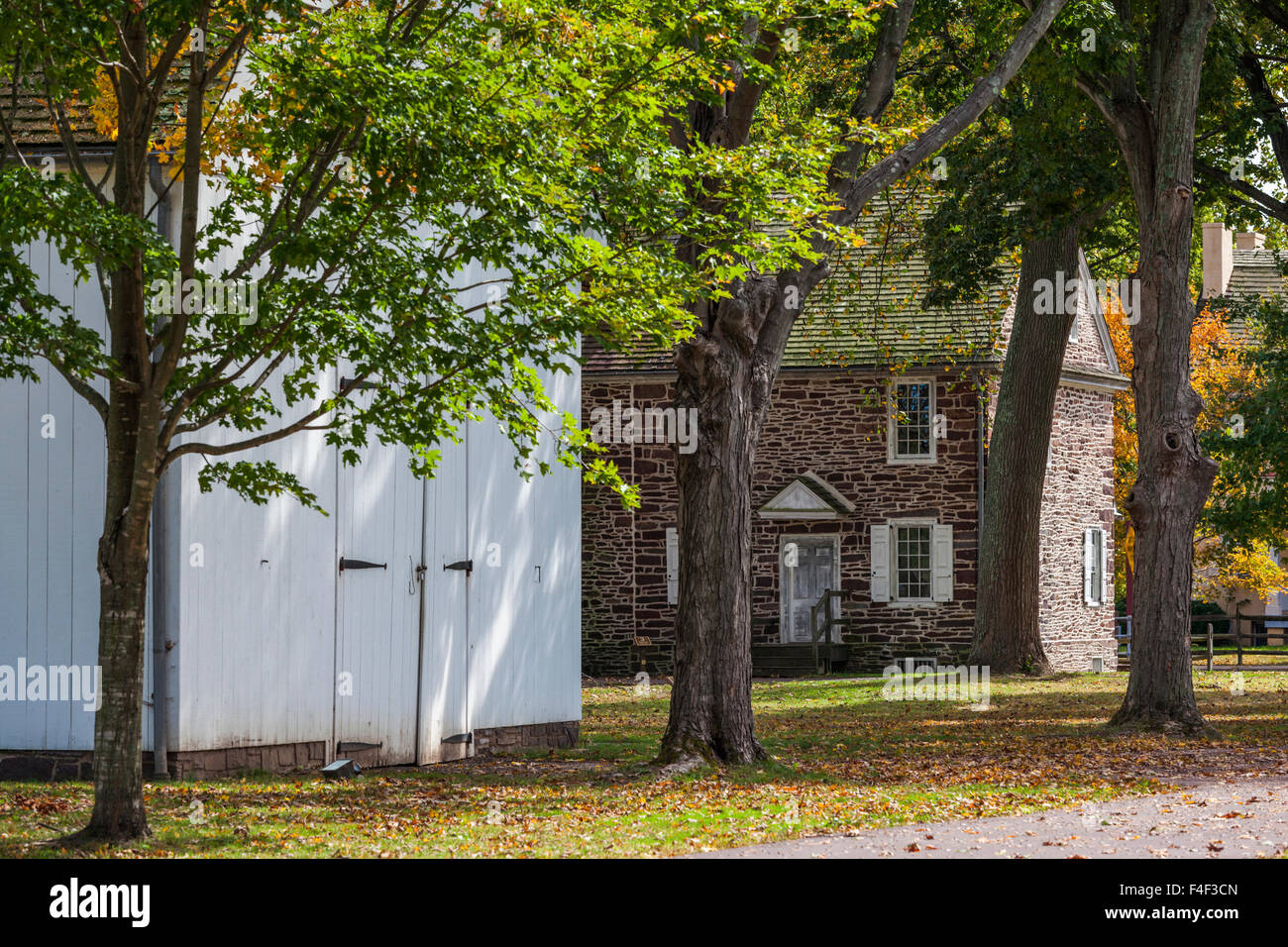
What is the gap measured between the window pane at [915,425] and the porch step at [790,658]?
404 centimetres

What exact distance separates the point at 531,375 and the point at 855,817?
11.6ft

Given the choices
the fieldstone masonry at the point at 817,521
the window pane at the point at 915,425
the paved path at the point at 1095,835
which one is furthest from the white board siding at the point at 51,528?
the window pane at the point at 915,425

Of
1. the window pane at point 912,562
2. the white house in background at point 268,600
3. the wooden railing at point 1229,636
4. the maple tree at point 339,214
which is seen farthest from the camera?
the wooden railing at point 1229,636

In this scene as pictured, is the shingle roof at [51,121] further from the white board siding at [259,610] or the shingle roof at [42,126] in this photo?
the white board siding at [259,610]

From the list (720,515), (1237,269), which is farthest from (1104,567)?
(720,515)

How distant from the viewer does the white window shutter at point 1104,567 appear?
3234 cm

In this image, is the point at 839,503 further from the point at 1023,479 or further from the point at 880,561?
the point at 1023,479

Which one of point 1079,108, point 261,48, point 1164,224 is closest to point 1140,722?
point 1164,224

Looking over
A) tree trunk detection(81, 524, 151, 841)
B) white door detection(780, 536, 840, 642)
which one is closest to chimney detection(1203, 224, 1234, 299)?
white door detection(780, 536, 840, 642)

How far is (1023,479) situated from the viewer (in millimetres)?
26375

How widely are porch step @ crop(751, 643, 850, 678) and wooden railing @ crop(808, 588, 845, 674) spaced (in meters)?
0.09

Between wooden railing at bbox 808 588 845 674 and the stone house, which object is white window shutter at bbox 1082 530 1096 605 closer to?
the stone house

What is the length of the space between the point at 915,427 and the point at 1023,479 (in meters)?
3.53

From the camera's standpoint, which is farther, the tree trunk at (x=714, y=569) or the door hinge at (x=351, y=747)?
the door hinge at (x=351, y=747)
